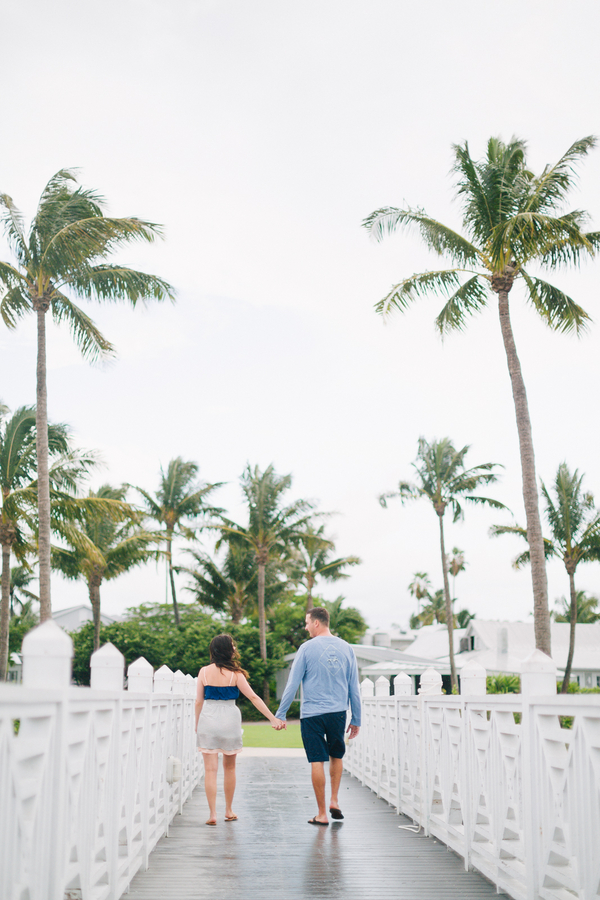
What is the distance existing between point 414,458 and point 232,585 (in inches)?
429

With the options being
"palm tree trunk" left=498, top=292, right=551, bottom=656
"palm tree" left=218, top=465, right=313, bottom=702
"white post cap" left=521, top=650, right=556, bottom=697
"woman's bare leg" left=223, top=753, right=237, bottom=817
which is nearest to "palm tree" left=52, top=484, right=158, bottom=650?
"palm tree" left=218, top=465, right=313, bottom=702

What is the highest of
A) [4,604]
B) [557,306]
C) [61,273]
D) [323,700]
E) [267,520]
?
[61,273]

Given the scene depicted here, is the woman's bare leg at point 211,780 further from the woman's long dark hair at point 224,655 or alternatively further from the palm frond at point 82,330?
the palm frond at point 82,330

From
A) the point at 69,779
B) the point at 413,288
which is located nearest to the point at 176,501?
the point at 413,288

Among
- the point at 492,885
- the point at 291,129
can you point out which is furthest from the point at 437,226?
the point at 492,885

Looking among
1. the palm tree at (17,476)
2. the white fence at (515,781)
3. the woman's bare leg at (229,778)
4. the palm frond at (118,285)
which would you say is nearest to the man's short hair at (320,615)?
the white fence at (515,781)

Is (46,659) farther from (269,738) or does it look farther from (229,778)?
(269,738)

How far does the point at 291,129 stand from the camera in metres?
15.9

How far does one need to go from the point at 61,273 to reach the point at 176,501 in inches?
804

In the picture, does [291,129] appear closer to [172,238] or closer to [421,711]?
[172,238]

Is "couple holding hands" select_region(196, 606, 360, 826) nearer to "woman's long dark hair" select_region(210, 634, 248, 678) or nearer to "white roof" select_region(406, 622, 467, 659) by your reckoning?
"woman's long dark hair" select_region(210, 634, 248, 678)

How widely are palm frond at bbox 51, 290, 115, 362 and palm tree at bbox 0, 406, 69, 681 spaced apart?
3.49m

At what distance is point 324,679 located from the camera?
6273 mm

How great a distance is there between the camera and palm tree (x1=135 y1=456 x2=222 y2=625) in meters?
35.9
